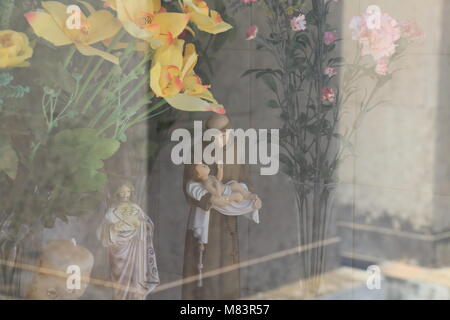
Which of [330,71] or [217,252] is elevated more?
[330,71]

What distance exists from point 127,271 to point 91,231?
0.39 feet

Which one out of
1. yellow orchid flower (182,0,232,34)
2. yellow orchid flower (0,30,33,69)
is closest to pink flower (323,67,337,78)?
yellow orchid flower (182,0,232,34)

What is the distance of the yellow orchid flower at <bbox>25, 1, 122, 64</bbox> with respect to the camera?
1404 mm

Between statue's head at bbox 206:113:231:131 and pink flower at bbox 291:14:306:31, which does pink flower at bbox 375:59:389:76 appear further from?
statue's head at bbox 206:113:231:131

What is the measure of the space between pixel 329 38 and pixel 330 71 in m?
0.07

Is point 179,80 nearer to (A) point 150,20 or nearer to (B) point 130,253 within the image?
(A) point 150,20

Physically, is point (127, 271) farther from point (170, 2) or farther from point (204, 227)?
point (170, 2)

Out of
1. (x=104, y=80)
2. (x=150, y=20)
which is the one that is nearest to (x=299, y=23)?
(x=150, y=20)

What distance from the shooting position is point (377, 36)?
4.84 ft

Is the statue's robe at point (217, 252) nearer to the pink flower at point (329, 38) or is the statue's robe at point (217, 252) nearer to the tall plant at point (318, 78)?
the tall plant at point (318, 78)

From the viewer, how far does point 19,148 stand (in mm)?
1437
